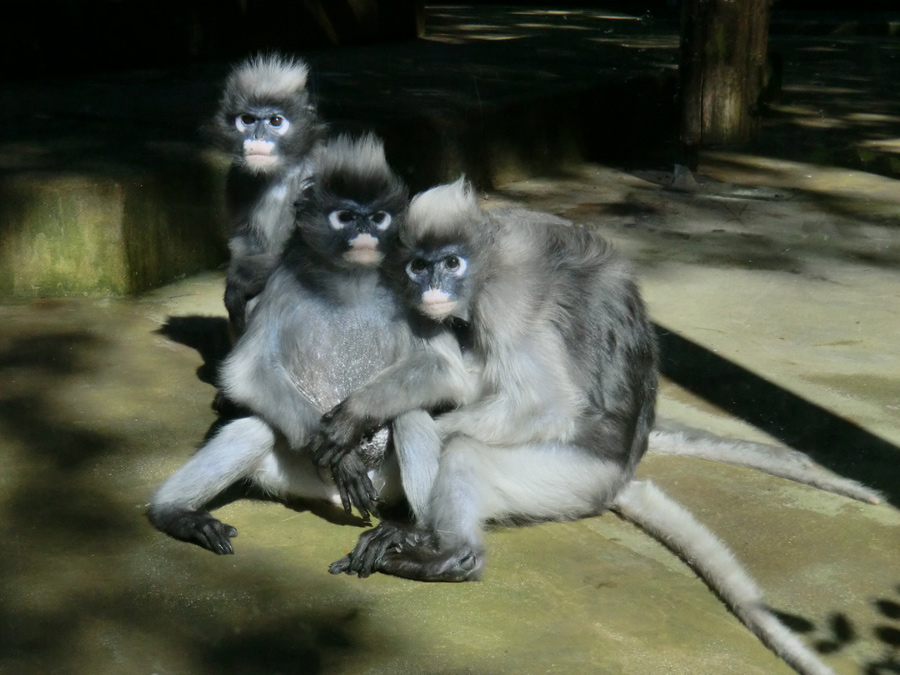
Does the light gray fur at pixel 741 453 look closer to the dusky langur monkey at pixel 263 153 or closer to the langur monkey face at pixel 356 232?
the langur monkey face at pixel 356 232

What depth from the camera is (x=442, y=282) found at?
3.34 meters

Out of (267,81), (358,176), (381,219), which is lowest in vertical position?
(381,219)

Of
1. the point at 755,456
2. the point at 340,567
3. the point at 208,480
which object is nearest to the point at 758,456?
the point at 755,456

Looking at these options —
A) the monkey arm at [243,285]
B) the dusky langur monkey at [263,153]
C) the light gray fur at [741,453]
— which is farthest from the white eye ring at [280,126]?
the light gray fur at [741,453]

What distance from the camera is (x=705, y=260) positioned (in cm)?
637

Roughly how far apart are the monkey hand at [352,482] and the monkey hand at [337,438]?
2cm

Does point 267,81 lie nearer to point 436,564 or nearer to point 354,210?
point 354,210

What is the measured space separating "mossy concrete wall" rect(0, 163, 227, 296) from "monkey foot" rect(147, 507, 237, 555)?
2.33m

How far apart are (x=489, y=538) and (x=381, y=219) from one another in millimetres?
1018

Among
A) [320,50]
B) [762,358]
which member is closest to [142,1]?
[320,50]

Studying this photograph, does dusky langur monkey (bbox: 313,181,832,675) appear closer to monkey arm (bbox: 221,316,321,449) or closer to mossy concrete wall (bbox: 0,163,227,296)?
monkey arm (bbox: 221,316,321,449)

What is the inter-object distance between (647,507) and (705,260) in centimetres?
306

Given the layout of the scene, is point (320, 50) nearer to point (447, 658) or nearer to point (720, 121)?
point (720, 121)

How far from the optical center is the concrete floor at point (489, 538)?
290 centimetres
